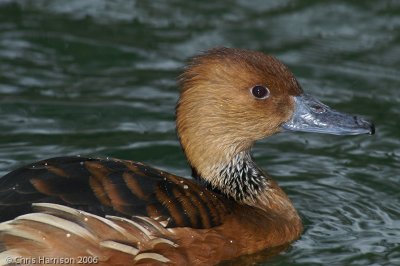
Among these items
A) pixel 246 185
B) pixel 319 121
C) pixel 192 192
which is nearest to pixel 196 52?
pixel 319 121

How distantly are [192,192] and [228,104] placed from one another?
100 cm

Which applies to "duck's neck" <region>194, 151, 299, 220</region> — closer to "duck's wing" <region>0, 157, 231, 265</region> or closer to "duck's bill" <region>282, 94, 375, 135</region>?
"duck's bill" <region>282, 94, 375, 135</region>

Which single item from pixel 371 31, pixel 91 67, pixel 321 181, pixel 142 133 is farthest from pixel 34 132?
pixel 371 31

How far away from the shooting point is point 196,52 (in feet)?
44.9

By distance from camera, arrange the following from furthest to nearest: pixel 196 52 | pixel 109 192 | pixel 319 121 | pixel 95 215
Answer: pixel 196 52 < pixel 319 121 < pixel 109 192 < pixel 95 215

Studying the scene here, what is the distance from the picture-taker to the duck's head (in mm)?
9477

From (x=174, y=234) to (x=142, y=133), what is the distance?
3.34 m

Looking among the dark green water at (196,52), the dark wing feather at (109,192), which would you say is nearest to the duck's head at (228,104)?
the dark wing feather at (109,192)

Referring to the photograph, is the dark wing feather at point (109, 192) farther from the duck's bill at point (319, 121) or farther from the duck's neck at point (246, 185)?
the duck's bill at point (319, 121)

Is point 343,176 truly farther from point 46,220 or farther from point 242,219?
point 46,220

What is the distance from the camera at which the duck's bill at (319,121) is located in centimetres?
973

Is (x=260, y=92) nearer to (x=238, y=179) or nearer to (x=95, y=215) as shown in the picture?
(x=238, y=179)

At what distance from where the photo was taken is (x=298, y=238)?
31.6 ft

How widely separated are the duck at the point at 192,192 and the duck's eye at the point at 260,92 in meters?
0.01
